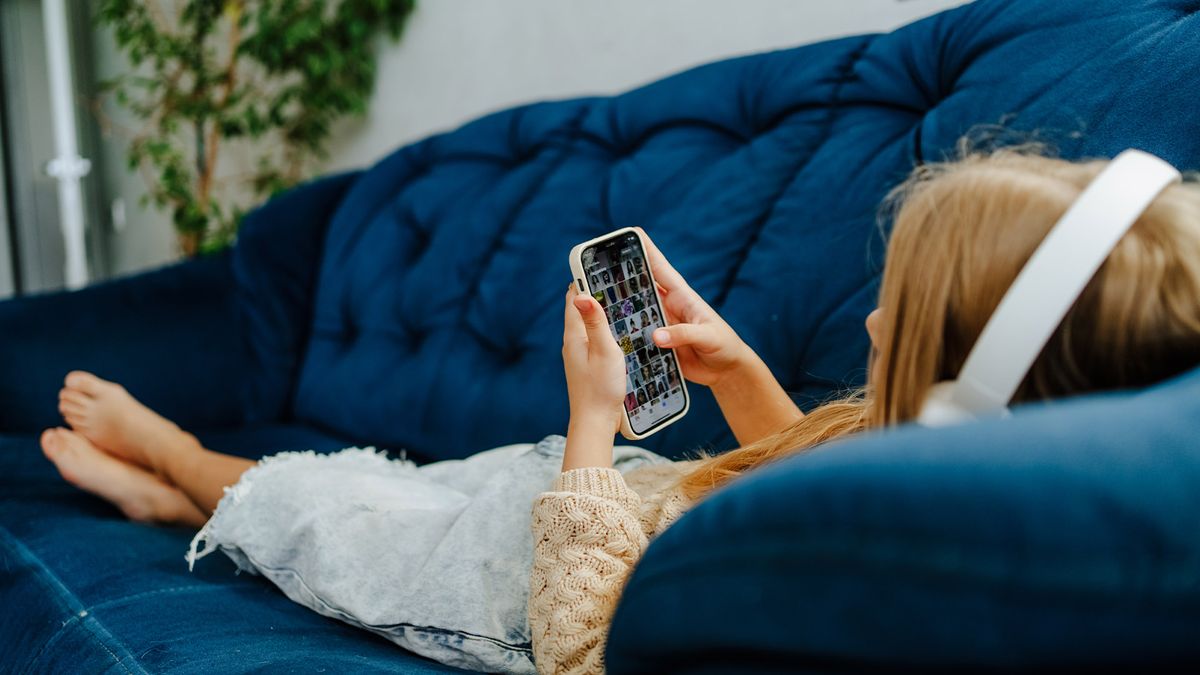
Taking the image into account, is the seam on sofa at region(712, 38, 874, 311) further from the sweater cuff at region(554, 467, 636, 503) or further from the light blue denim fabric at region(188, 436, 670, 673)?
the sweater cuff at region(554, 467, 636, 503)

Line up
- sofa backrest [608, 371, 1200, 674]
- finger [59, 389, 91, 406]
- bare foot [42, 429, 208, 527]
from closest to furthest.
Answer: sofa backrest [608, 371, 1200, 674] → bare foot [42, 429, 208, 527] → finger [59, 389, 91, 406]

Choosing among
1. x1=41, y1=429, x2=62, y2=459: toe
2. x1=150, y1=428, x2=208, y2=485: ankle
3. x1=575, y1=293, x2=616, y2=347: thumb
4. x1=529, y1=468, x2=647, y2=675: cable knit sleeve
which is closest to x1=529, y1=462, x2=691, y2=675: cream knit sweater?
x1=529, y1=468, x2=647, y2=675: cable knit sleeve

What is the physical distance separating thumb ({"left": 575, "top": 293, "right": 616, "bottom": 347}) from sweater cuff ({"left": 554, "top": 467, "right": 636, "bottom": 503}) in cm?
10

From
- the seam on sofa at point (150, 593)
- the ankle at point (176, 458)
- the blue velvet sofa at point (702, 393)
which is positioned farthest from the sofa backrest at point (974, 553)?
the ankle at point (176, 458)

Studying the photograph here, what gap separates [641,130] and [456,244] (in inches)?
12.5

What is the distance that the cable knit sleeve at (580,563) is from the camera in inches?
23.3

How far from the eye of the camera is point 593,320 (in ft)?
2.35

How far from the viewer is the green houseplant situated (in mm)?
2232

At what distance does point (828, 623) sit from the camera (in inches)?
12.8

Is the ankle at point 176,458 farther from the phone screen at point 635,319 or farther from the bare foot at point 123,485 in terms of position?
the phone screen at point 635,319

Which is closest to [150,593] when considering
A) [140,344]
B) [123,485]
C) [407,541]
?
[407,541]

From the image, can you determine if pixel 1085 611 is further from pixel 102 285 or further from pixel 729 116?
pixel 102 285

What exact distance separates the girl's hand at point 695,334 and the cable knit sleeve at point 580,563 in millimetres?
187

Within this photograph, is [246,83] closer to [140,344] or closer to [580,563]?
[140,344]
